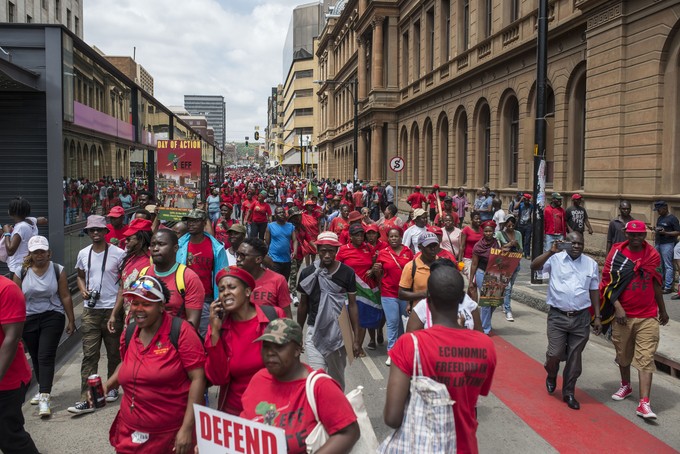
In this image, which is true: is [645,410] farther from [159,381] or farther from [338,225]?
[338,225]

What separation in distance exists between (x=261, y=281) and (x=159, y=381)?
6.23 feet

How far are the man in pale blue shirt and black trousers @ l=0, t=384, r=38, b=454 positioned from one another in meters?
4.95

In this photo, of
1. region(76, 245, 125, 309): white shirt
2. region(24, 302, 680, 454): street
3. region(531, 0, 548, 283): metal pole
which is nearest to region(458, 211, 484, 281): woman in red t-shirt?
region(24, 302, 680, 454): street

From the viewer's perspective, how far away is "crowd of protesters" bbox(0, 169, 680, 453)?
3.19m

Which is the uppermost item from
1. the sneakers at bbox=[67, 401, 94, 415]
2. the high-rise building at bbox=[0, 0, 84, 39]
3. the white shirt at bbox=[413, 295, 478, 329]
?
the high-rise building at bbox=[0, 0, 84, 39]

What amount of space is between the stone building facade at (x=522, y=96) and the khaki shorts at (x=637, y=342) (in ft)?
24.3

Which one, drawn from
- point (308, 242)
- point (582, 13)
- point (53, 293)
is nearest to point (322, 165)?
point (582, 13)

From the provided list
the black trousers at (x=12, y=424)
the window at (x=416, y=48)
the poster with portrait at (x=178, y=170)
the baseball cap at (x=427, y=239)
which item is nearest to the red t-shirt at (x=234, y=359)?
the black trousers at (x=12, y=424)

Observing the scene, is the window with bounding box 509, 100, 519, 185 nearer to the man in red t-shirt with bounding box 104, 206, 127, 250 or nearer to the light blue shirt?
the light blue shirt

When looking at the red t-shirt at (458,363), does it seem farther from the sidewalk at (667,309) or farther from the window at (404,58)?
the window at (404,58)

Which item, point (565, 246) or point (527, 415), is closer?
point (527, 415)

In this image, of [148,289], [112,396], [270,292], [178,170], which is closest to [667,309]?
[270,292]

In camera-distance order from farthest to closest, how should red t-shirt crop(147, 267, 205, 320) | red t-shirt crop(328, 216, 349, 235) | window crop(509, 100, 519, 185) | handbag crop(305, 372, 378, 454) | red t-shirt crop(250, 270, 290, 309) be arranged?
window crop(509, 100, 519, 185) < red t-shirt crop(328, 216, 349, 235) < red t-shirt crop(250, 270, 290, 309) < red t-shirt crop(147, 267, 205, 320) < handbag crop(305, 372, 378, 454)

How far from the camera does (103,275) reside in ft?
21.6
